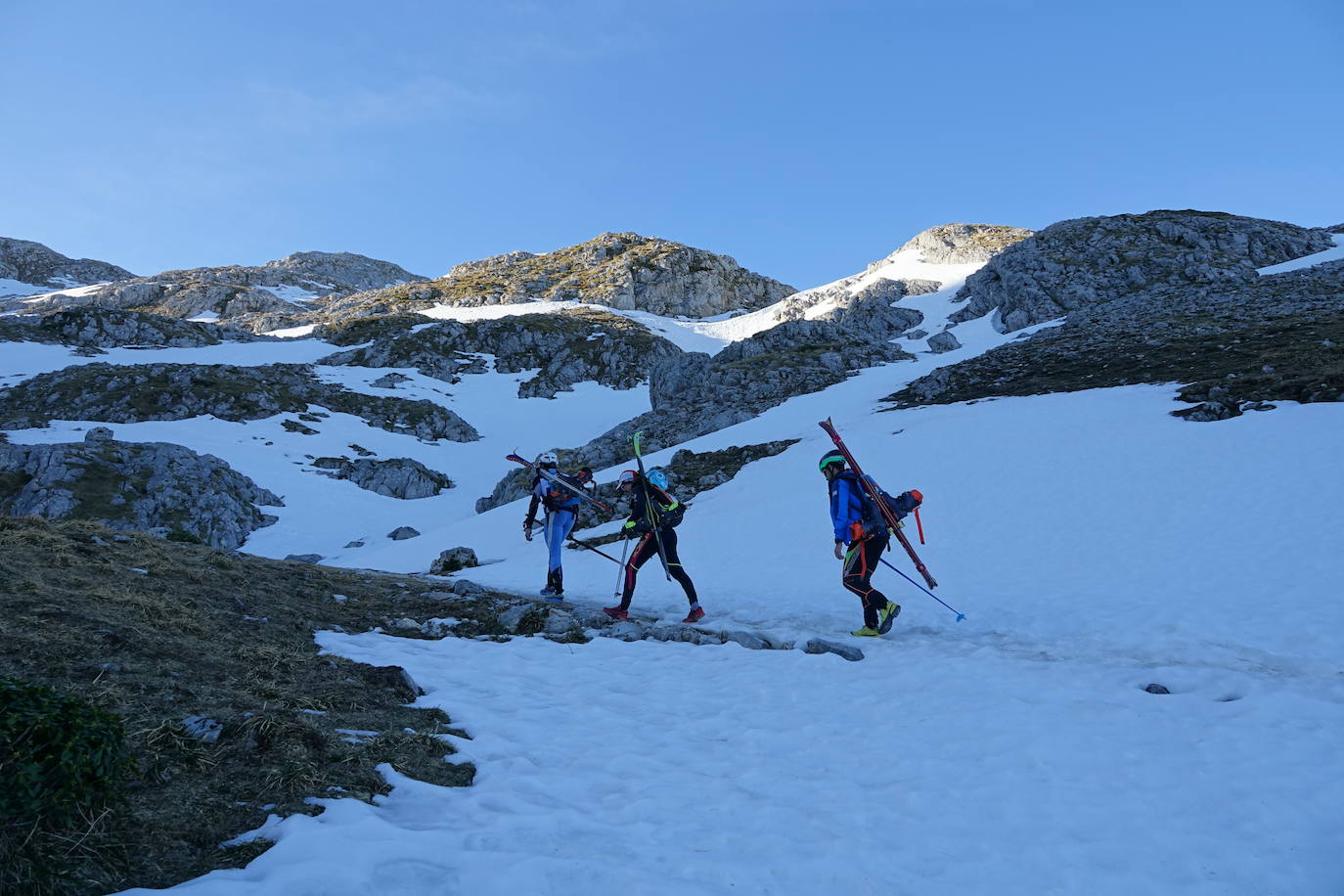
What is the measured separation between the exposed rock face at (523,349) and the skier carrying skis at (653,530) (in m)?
71.6

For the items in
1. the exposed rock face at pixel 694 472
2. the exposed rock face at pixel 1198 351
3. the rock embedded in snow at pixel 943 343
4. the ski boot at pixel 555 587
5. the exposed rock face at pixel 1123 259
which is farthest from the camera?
the exposed rock face at pixel 1123 259

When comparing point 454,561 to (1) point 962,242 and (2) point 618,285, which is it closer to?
(2) point 618,285

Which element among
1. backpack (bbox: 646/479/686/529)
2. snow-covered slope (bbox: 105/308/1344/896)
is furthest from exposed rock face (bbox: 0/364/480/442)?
snow-covered slope (bbox: 105/308/1344/896)

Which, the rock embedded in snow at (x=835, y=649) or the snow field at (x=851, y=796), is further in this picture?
the rock embedded in snow at (x=835, y=649)

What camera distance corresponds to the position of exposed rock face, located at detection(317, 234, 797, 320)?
137750 mm

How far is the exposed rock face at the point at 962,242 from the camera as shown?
12650cm

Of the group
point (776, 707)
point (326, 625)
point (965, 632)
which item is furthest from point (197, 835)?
point (965, 632)

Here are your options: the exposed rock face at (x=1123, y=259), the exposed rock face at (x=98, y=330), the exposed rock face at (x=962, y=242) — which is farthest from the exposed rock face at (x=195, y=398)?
the exposed rock face at (x=962, y=242)

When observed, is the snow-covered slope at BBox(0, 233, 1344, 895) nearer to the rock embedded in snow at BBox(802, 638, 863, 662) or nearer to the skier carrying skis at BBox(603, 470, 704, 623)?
the rock embedded in snow at BBox(802, 638, 863, 662)

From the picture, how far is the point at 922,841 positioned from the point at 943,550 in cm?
1174

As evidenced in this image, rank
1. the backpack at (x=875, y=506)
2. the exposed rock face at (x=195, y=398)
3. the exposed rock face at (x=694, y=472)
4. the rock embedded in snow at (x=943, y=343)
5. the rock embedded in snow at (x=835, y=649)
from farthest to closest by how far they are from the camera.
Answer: the rock embedded in snow at (x=943, y=343) → the exposed rock face at (x=195, y=398) → the exposed rock face at (x=694, y=472) → the backpack at (x=875, y=506) → the rock embedded in snow at (x=835, y=649)

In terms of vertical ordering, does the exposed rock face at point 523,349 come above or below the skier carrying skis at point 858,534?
above

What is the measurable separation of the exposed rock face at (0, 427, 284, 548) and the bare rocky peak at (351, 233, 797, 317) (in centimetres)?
10354

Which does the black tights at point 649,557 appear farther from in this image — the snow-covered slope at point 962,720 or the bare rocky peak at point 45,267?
the bare rocky peak at point 45,267
